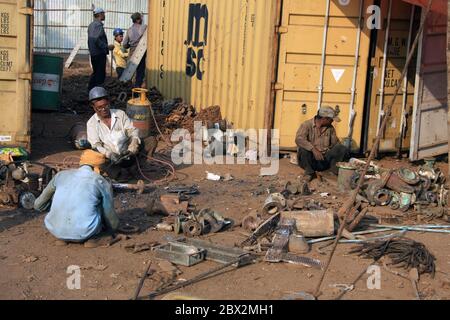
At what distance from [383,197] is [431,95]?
11.1ft

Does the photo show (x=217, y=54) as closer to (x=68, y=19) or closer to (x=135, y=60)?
(x=135, y=60)

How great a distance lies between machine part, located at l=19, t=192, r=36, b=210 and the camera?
339 inches

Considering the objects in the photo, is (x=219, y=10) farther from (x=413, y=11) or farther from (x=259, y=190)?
(x=259, y=190)

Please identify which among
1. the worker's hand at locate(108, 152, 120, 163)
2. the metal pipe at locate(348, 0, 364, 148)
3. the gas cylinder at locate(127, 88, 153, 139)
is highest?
the metal pipe at locate(348, 0, 364, 148)

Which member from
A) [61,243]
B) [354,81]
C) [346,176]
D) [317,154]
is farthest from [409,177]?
[61,243]

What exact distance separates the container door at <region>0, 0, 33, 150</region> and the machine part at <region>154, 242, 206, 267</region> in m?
4.64

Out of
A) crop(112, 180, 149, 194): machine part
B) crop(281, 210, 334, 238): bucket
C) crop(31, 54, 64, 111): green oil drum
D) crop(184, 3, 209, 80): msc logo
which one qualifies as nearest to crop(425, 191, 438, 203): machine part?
crop(281, 210, 334, 238): bucket

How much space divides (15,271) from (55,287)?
60 cm

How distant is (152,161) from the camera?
11320mm

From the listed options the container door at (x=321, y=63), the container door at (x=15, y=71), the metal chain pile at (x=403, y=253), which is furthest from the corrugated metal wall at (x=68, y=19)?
the metal chain pile at (x=403, y=253)

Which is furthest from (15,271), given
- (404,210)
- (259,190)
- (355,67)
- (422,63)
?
(422,63)

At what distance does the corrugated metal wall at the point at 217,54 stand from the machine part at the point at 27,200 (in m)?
4.54

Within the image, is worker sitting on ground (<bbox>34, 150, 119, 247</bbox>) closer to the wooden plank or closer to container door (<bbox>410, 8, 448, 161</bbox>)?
container door (<bbox>410, 8, 448, 161</bbox>)

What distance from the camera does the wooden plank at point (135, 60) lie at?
17625 millimetres
